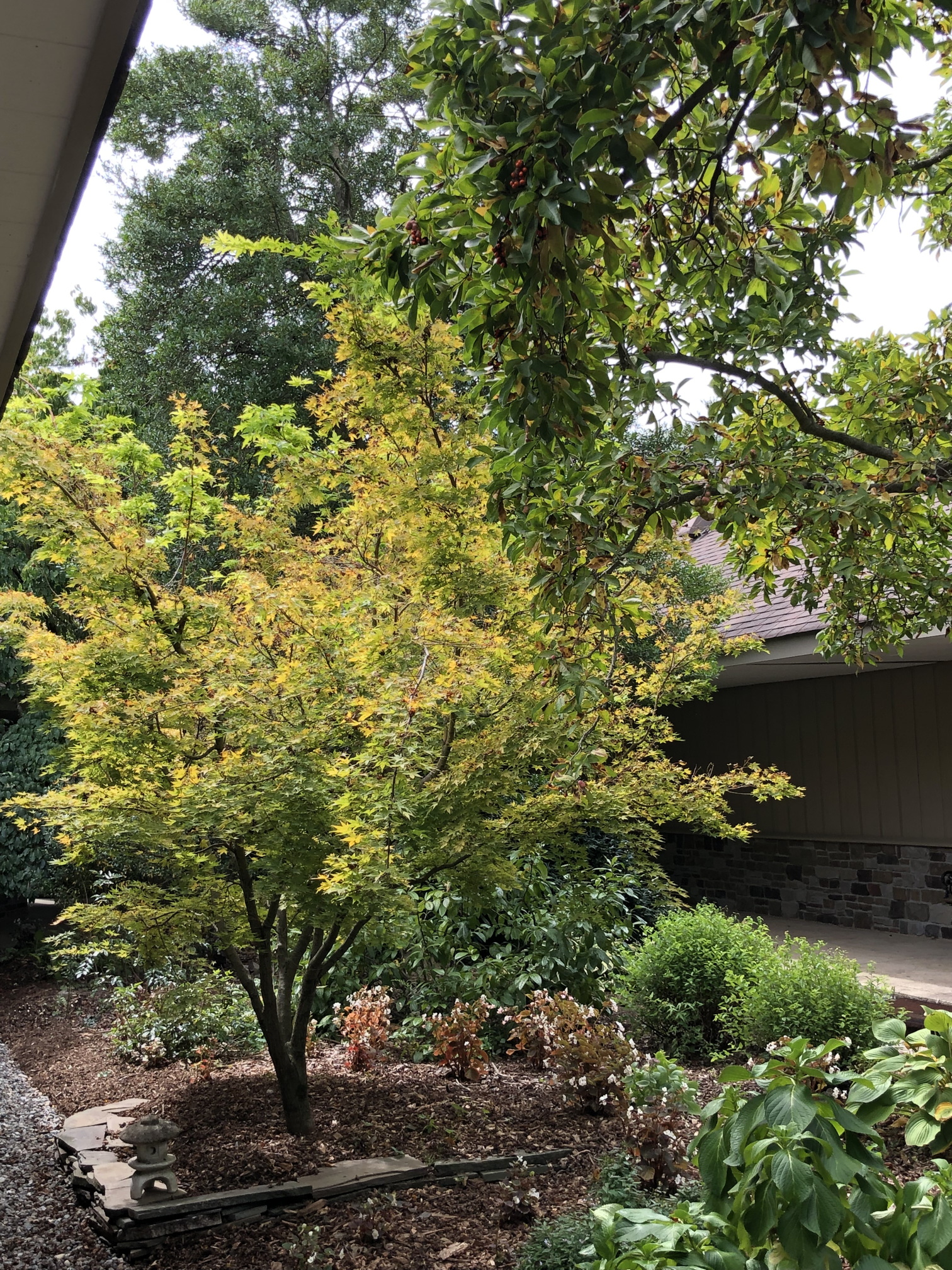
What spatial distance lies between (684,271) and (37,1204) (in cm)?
485

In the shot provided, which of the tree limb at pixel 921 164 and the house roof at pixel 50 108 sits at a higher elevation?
the tree limb at pixel 921 164

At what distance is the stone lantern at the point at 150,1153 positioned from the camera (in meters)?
3.93

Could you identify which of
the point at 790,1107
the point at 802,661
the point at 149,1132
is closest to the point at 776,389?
the point at 790,1107

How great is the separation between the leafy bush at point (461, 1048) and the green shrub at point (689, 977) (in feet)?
3.73

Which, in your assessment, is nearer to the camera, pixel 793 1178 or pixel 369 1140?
pixel 793 1178

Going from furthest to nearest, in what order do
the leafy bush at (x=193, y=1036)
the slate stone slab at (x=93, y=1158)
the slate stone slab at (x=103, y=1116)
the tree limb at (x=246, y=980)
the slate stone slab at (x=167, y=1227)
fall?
1. the leafy bush at (x=193, y=1036)
2. the slate stone slab at (x=103, y=1116)
3. the tree limb at (x=246, y=980)
4. the slate stone slab at (x=93, y=1158)
5. the slate stone slab at (x=167, y=1227)

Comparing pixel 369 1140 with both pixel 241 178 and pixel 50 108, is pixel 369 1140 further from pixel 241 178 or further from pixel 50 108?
pixel 241 178

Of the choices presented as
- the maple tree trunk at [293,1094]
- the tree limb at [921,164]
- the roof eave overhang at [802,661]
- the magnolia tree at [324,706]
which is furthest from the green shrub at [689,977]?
the tree limb at [921,164]

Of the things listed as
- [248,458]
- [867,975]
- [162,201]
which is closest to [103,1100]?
[867,975]

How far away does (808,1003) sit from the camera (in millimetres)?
5312

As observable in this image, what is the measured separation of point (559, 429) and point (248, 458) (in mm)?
9755

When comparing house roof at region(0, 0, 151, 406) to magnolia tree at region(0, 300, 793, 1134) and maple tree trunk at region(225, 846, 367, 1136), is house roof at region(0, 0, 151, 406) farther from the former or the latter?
maple tree trunk at region(225, 846, 367, 1136)

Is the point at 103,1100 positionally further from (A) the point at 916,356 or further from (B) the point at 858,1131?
(A) the point at 916,356

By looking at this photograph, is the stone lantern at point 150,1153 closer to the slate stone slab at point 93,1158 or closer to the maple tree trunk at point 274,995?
the slate stone slab at point 93,1158
